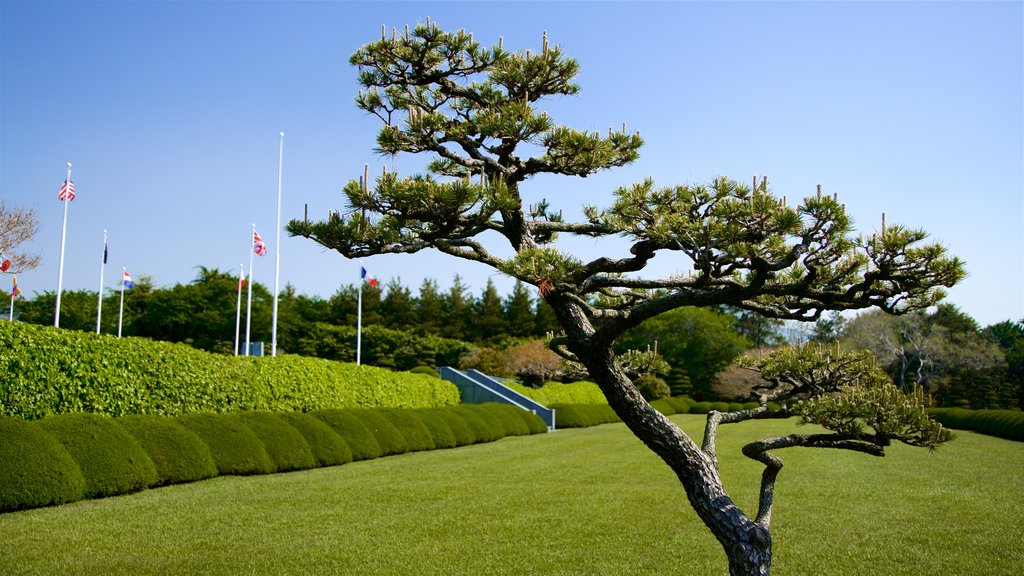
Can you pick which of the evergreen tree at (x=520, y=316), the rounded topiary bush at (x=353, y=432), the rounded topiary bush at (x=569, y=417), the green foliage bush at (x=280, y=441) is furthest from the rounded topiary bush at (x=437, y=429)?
the evergreen tree at (x=520, y=316)

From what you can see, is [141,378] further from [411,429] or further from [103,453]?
[411,429]

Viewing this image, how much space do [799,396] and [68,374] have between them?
11.1 meters

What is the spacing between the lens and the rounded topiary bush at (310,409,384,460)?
16453 mm

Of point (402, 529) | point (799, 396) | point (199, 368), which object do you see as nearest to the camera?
point (799, 396)

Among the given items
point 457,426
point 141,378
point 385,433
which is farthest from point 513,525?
point 457,426

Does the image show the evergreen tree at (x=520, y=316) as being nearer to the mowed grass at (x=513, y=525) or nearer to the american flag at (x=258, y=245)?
the american flag at (x=258, y=245)

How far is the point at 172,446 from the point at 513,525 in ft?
21.1

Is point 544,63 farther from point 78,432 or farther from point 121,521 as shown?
point 78,432

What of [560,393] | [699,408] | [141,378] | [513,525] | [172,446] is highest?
[141,378]

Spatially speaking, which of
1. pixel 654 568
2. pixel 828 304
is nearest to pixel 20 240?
pixel 654 568

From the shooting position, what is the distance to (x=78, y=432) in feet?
35.4

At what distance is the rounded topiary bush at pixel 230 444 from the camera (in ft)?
43.3

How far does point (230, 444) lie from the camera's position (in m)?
13.4

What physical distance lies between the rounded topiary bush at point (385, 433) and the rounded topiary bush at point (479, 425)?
Result: 12.9 feet
